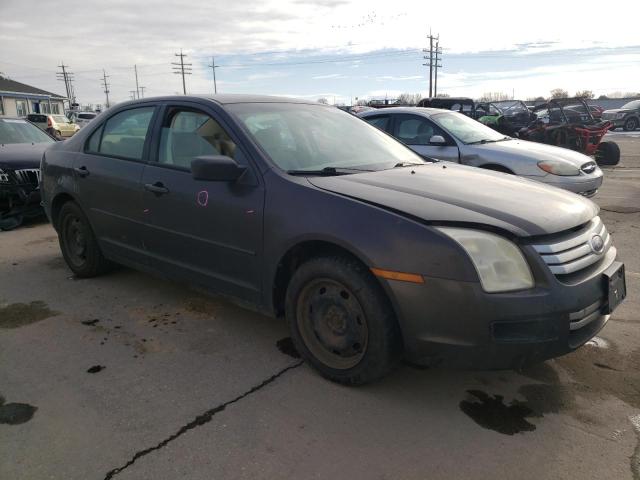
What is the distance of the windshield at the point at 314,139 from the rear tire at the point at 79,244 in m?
2.04

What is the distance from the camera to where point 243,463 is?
2297 millimetres

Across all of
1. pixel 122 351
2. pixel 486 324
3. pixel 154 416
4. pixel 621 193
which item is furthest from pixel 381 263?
pixel 621 193

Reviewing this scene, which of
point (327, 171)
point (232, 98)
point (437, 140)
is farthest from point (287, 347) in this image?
point (437, 140)

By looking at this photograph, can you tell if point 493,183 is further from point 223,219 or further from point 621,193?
point 621,193

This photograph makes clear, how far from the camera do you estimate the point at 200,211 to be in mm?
3371

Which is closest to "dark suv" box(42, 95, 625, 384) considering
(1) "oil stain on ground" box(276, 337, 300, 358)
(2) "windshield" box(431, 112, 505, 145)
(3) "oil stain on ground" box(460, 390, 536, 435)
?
(1) "oil stain on ground" box(276, 337, 300, 358)

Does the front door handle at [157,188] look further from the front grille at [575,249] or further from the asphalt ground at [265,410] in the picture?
the front grille at [575,249]

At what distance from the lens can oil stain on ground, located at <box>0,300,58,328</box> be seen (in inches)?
152

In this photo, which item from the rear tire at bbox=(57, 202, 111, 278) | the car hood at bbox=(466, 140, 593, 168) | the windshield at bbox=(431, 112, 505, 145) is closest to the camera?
the rear tire at bbox=(57, 202, 111, 278)

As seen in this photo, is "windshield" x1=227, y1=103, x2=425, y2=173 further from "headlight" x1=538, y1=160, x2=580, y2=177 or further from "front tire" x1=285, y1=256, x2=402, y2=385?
"headlight" x1=538, y1=160, x2=580, y2=177

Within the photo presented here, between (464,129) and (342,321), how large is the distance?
5597 millimetres

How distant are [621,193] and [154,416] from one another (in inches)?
355

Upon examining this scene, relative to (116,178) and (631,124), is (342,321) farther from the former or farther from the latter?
(631,124)

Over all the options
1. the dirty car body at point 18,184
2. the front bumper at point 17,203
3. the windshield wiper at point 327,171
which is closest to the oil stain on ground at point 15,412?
the windshield wiper at point 327,171
